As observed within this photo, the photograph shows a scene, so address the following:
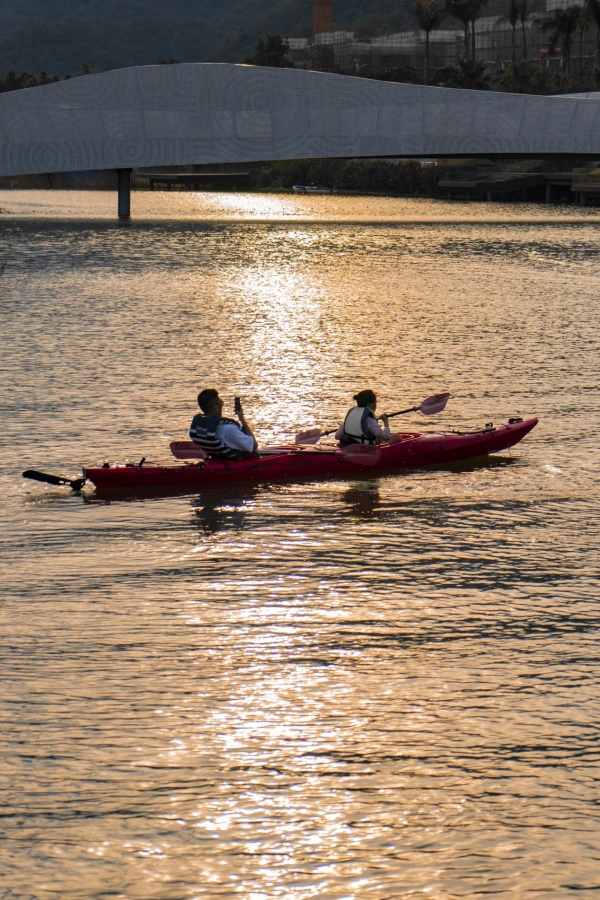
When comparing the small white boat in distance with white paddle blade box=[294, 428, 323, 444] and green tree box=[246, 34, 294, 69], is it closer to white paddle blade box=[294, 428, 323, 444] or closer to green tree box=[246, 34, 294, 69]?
green tree box=[246, 34, 294, 69]

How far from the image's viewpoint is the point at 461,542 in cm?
1318

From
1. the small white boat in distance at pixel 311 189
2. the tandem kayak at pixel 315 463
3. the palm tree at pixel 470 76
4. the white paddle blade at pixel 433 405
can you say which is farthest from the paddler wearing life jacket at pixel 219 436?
the small white boat in distance at pixel 311 189

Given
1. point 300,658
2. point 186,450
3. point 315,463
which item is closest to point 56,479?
point 186,450

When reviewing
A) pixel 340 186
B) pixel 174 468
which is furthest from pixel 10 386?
pixel 340 186

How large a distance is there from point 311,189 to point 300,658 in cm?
13842

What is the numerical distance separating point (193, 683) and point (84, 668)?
0.88 metres

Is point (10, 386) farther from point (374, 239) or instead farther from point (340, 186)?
point (340, 186)

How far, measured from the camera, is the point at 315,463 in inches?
617

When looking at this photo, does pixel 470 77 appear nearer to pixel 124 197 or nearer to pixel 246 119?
pixel 246 119

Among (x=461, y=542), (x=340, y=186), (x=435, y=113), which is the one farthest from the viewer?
(x=340, y=186)

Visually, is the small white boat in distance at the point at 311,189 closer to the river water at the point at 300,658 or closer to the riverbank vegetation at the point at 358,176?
the riverbank vegetation at the point at 358,176

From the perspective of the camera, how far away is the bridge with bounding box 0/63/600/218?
8219cm

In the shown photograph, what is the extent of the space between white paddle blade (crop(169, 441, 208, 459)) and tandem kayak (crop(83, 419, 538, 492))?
0.38 feet

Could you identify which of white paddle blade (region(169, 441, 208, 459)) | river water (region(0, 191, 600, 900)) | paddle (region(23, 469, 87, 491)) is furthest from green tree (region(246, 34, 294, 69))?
paddle (region(23, 469, 87, 491))
